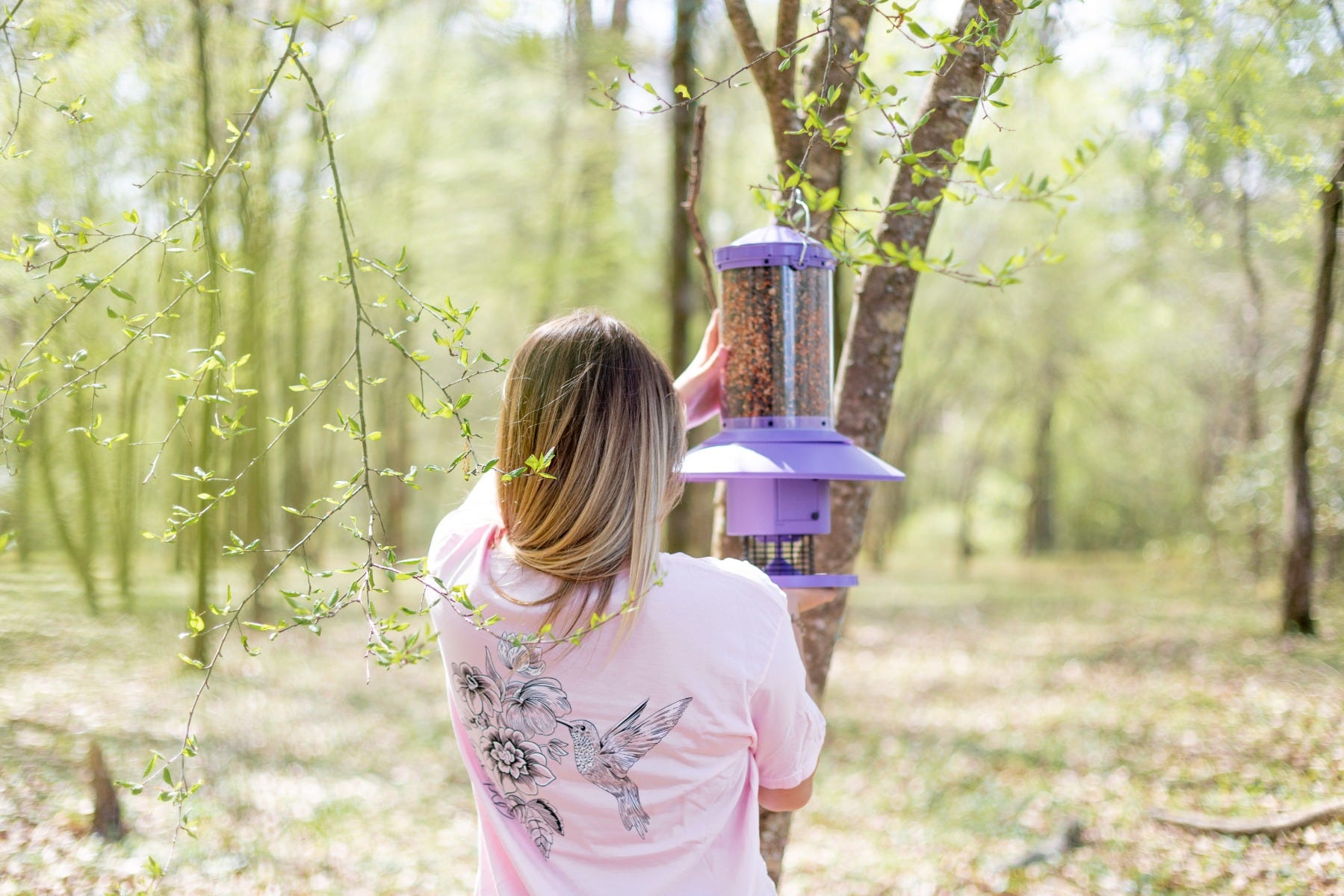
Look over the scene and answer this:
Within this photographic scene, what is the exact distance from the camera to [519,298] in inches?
653

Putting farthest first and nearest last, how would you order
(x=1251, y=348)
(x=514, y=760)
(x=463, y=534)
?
1. (x=1251, y=348)
2. (x=463, y=534)
3. (x=514, y=760)

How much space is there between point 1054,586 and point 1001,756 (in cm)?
1155

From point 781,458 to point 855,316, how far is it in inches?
43.3

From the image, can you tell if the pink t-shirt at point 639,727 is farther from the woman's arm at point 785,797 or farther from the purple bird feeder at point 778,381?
the purple bird feeder at point 778,381

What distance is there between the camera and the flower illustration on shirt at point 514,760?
1798 millimetres

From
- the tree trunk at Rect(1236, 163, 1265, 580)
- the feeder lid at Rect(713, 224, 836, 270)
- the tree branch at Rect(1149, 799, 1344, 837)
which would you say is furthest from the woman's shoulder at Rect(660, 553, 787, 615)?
the tree trunk at Rect(1236, 163, 1265, 580)

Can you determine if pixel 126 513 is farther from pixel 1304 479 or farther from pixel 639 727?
pixel 1304 479

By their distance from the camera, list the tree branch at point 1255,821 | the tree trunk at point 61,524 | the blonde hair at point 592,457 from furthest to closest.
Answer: the tree trunk at point 61,524
the tree branch at point 1255,821
the blonde hair at point 592,457

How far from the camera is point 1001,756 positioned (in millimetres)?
7418

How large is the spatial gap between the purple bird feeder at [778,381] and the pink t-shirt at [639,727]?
64cm

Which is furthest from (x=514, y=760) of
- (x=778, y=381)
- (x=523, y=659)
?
(x=778, y=381)

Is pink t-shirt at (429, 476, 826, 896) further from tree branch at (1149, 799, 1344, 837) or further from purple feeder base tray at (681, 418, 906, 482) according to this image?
tree branch at (1149, 799, 1344, 837)

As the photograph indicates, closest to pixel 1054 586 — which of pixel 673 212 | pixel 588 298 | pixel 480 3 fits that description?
pixel 588 298

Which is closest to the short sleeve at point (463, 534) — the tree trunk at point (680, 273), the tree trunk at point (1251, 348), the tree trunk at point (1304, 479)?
the tree trunk at point (680, 273)
